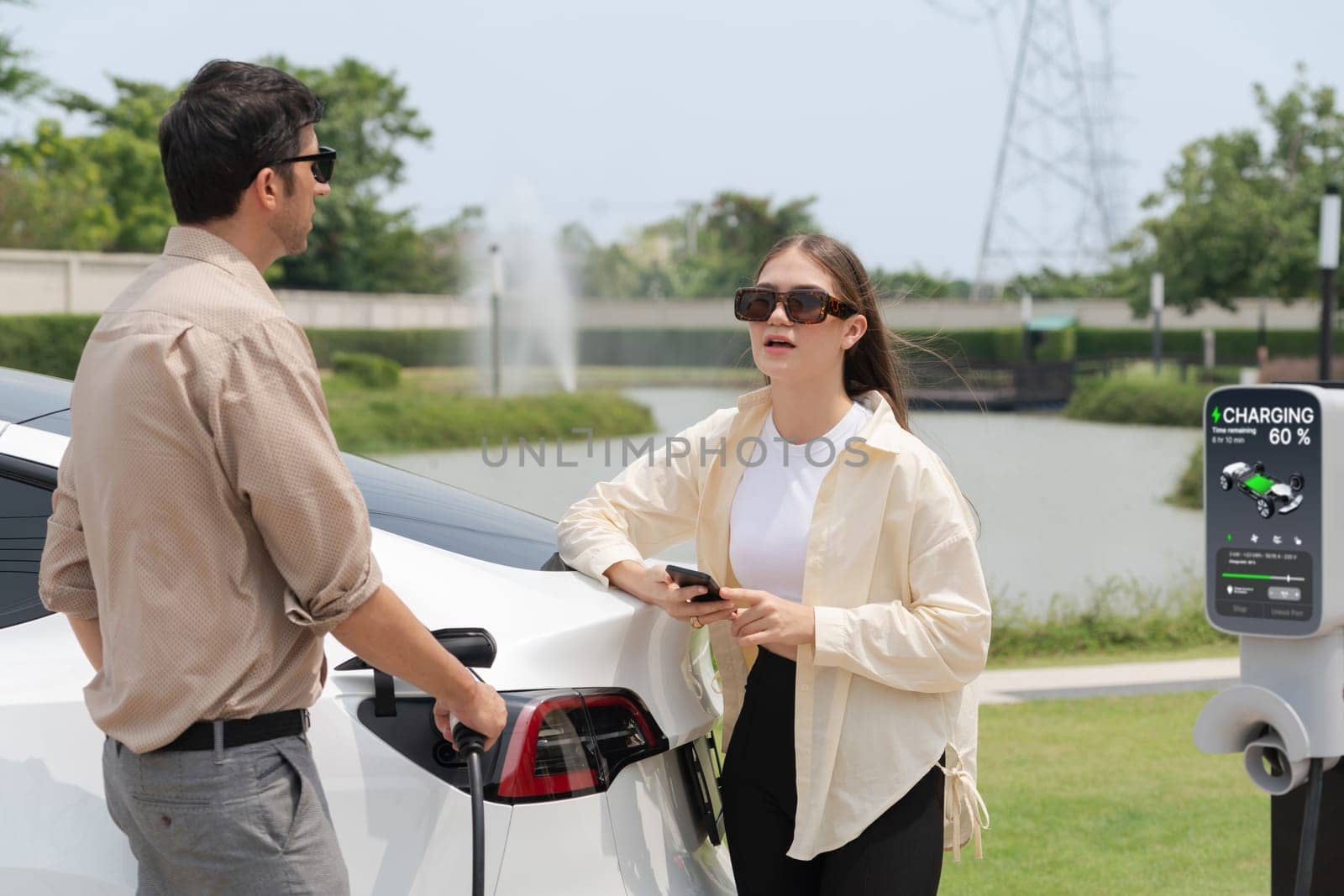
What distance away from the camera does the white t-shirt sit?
105 inches

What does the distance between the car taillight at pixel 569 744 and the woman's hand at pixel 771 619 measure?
252 millimetres

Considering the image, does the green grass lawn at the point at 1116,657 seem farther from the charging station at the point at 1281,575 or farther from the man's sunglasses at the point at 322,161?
the man's sunglasses at the point at 322,161

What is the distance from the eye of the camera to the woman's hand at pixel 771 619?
8.15 feet

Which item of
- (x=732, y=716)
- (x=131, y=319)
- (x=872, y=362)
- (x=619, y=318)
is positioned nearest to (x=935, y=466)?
(x=872, y=362)

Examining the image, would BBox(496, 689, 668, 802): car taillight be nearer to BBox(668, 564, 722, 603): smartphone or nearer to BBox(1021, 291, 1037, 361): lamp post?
BBox(668, 564, 722, 603): smartphone

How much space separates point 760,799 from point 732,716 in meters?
0.19

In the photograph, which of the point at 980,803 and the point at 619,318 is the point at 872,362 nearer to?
the point at 980,803

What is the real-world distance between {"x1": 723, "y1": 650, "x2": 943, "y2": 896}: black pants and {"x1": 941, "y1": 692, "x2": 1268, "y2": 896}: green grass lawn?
7.07 feet

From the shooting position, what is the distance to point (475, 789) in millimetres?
2150

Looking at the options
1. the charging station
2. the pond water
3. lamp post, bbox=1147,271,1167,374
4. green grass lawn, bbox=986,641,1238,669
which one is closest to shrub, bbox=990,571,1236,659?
green grass lawn, bbox=986,641,1238,669

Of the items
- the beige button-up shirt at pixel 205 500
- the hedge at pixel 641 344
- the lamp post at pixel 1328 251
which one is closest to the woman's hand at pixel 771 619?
the beige button-up shirt at pixel 205 500

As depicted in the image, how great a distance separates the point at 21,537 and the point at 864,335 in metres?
1.65

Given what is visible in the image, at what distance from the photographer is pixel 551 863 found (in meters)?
2.29

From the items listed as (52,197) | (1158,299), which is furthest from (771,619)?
(52,197)
